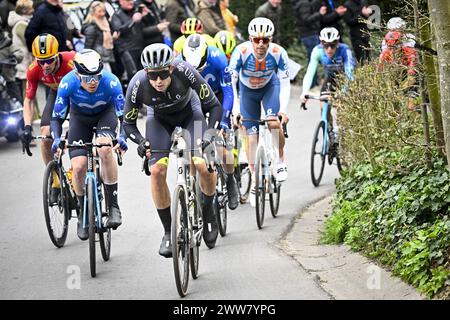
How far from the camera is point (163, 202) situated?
9578 mm

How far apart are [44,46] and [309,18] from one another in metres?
10.5

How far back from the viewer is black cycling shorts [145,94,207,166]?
9.84 m

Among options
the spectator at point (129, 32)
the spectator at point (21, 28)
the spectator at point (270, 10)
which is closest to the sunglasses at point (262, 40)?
the spectator at point (21, 28)

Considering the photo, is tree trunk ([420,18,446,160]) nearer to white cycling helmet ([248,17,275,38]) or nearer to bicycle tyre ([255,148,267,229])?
bicycle tyre ([255,148,267,229])

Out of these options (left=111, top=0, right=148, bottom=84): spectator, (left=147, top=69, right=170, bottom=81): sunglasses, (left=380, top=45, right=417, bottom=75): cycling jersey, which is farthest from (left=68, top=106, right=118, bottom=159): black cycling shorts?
(left=111, top=0, right=148, bottom=84): spectator

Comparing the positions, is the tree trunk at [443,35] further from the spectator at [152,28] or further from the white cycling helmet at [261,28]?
the spectator at [152,28]

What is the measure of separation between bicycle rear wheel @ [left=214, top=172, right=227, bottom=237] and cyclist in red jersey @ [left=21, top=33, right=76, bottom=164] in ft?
6.21

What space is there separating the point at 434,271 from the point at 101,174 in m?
3.83

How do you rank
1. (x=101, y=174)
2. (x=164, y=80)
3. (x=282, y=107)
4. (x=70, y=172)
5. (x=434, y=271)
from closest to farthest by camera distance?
1. (x=434, y=271)
2. (x=164, y=80)
3. (x=101, y=174)
4. (x=70, y=172)
5. (x=282, y=107)

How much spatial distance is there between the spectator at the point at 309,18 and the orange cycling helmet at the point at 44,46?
33.5 ft
